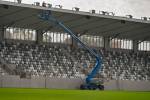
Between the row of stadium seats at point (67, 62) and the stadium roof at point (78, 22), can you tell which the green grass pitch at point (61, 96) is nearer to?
the stadium roof at point (78, 22)

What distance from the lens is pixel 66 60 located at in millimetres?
66875

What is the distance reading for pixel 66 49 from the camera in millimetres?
70562

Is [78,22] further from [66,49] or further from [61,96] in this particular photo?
[61,96]

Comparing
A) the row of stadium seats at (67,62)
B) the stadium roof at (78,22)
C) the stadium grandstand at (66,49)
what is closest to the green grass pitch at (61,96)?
the stadium grandstand at (66,49)

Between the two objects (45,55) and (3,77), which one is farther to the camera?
(45,55)

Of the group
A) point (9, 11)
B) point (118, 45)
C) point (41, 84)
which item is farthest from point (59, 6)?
point (118, 45)

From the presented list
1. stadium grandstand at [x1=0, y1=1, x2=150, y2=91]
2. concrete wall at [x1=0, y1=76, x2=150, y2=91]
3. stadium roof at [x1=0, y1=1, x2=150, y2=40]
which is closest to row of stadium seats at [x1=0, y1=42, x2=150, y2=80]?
stadium grandstand at [x1=0, y1=1, x2=150, y2=91]

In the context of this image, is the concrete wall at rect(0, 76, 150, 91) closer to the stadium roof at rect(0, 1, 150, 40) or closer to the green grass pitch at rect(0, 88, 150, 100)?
the stadium roof at rect(0, 1, 150, 40)

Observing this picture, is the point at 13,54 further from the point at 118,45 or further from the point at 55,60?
the point at 118,45

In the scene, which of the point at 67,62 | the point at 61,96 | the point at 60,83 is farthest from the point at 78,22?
the point at 61,96

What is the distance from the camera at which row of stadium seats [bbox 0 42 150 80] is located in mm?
61388

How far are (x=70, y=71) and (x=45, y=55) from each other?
13.8ft

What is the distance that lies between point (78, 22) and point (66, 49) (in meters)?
6.25

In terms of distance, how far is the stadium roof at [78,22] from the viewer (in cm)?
5778
